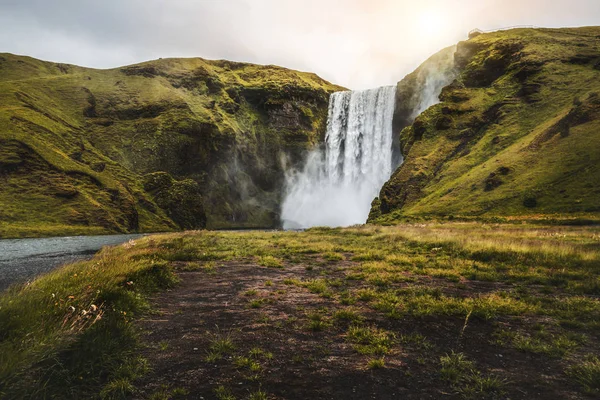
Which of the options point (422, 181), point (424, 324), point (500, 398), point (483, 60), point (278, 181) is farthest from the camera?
point (278, 181)

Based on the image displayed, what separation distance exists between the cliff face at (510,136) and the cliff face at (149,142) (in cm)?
6620

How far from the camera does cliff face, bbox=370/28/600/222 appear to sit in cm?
4553

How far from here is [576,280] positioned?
13.5 metres

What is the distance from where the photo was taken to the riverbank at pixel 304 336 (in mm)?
5797

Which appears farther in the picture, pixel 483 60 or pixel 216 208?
pixel 216 208

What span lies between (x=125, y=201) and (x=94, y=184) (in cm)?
919

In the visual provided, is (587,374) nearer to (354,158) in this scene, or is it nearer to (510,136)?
(510,136)

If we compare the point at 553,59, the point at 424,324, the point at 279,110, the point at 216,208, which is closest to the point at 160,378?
the point at 424,324

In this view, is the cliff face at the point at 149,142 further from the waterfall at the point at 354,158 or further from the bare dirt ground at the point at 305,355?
the bare dirt ground at the point at 305,355

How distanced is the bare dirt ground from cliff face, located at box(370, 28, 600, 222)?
41.5 m

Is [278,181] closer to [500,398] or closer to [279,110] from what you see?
[279,110]

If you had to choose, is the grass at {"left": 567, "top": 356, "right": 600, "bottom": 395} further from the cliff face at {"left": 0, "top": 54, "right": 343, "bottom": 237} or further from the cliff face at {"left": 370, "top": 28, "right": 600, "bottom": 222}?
the cliff face at {"left": 0, "top": 54, "right": 343, "bottom": 237}

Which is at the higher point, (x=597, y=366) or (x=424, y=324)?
(x=597, y=366)

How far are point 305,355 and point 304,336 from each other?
1.13 metres
